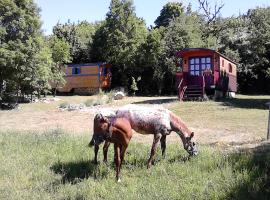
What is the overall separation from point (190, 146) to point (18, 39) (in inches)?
798

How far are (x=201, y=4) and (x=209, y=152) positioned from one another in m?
44.7

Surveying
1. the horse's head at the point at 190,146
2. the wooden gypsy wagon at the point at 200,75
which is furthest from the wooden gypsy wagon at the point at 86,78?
the horse's head at the point at 190,146

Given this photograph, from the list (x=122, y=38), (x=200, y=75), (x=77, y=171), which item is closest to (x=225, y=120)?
(x=200, y=75)

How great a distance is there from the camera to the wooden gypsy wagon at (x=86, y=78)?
126ft

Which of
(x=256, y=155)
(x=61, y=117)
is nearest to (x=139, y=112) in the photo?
(x=256, y=155)

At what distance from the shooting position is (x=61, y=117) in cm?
2145

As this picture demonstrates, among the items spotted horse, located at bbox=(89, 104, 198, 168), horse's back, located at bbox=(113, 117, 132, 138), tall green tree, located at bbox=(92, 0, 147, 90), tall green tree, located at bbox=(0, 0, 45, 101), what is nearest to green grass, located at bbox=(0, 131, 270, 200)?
spotted horse, located at bbox=(89, 104, 198, 168)

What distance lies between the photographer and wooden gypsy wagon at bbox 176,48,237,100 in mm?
25281

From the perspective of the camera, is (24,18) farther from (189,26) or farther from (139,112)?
(139,112)

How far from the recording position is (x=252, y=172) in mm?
8086

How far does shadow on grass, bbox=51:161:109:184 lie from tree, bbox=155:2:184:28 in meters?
49.0

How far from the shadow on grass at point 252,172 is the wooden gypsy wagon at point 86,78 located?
29216 millimetres

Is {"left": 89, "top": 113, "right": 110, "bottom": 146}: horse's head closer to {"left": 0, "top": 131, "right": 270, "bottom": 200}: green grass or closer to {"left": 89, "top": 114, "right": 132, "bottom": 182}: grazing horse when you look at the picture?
{"left": 89, "top": 114, "right": 132, "bottom": 182}: grazing horse

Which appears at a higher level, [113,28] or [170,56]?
[113,28]
